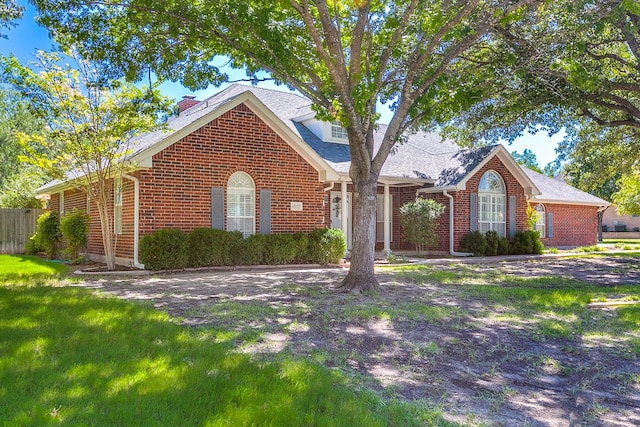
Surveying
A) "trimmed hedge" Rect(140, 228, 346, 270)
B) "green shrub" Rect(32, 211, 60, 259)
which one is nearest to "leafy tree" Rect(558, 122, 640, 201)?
"trimmed hedge" Rect(140, 228, 346, 270)

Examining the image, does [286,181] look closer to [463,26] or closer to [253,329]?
[463,26]

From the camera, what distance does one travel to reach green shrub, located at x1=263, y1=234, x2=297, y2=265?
48.1ft

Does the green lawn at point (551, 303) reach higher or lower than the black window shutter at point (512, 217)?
lower

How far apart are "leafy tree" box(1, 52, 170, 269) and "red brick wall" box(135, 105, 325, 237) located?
0.99 m

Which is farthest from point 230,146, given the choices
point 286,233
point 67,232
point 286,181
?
point 67,232

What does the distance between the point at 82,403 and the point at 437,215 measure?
1609cm

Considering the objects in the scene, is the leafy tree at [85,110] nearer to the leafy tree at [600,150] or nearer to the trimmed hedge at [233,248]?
the trimmed hedge at [233,248]

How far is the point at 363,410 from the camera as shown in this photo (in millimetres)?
3879

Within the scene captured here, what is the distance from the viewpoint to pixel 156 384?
13.3 ft

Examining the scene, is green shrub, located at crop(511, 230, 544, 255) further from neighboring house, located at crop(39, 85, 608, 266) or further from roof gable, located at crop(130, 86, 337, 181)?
roof gable, located at crop(130, 86, 337, 181)

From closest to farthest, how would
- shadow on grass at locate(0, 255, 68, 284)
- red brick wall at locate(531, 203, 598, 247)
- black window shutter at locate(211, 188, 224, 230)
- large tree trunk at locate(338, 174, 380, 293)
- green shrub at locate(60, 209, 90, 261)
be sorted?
1. large tree trunk at locate(338, 174, 380, 293)
2. shadow on grass at locate(0, 255, 68, 284)
3. black window shutter at locate(211, 188, 224, 230)
4. green shrub at locate(60, 209, 90, 261)
5. red brick wall at locate(531, 203, 598, 247)

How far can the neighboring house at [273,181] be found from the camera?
13.6 metres

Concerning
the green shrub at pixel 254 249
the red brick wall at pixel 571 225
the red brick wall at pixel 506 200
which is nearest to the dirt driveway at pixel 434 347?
the green shrub at pixel 254 249

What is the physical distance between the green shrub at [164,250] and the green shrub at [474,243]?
423 inches
